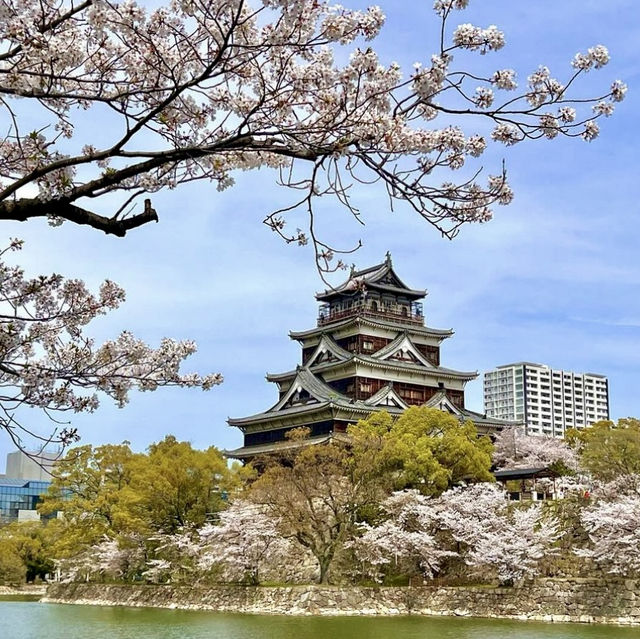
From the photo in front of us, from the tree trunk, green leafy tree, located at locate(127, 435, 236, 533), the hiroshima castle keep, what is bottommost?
the tree trunk

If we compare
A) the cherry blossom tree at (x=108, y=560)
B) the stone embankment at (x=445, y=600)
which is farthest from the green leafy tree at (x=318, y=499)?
the cherry blossom tree at (x=108, y=560)

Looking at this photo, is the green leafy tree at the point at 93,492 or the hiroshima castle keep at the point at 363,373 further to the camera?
the hiroshima castle keep at the point at 363,373

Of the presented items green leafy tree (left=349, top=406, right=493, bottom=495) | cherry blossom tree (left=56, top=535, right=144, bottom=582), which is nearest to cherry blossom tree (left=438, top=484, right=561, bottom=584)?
green leafy tree (left=349, top=406, right=493, bottom=495)

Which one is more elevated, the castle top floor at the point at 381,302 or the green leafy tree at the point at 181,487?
the castle top floor at the point at 381,302

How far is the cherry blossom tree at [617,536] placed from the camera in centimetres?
2280

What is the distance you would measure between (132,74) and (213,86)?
0.57m

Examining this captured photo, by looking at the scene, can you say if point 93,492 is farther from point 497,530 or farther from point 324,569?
point 497,530

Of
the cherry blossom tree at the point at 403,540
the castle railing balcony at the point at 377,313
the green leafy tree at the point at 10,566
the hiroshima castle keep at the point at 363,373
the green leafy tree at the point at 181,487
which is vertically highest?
the castle railing balcony at the point at 377,313

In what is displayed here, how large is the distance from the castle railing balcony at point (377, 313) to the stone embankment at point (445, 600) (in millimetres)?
17705

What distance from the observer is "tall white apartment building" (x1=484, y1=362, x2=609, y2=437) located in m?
116

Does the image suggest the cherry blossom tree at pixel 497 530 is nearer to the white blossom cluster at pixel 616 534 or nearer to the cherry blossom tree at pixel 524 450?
the white blossom cluster at pixel 616 534

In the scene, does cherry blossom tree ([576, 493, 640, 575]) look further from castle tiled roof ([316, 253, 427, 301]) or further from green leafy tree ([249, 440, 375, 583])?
castle tiled roof ([316, 253, 427, 301])

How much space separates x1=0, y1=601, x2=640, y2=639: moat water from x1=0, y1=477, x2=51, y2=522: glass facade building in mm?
50430

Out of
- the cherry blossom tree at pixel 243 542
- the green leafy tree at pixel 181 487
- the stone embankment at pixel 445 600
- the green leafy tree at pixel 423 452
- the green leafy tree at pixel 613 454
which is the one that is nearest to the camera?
the stone embankment at pixel 445 600
